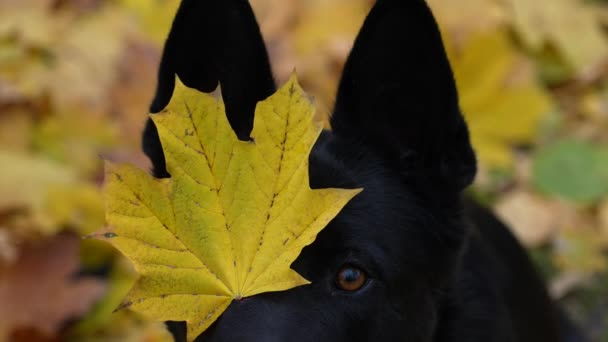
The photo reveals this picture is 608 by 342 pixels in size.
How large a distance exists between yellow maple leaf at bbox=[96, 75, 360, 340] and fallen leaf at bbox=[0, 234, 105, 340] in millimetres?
1599

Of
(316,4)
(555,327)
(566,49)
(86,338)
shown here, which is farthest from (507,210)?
(86,338)

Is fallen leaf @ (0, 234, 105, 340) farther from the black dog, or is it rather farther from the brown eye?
the brown eye

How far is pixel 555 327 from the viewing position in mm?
3500

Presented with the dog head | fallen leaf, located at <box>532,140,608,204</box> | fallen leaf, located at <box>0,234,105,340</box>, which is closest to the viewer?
the dog head

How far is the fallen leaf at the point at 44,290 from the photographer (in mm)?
3314

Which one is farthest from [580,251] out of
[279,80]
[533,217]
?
[279,80]

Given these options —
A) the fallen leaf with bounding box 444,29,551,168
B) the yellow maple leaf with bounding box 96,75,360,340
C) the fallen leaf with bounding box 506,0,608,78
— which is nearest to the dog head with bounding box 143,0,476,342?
the yellow maple leaf with bounding box 96,75,360,340

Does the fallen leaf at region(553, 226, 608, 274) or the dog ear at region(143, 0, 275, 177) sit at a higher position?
the dog ear at region(143, 0, 275, 177)

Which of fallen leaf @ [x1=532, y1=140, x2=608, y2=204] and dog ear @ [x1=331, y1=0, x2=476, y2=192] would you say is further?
fallen leaf @ [x1=532, y1=140, x2=608, y2=204]

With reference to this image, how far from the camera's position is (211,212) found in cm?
188

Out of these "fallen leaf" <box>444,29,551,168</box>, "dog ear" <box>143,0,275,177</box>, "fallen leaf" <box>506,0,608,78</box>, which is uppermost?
"fallen leaf" <box>506,0,608,78</box>

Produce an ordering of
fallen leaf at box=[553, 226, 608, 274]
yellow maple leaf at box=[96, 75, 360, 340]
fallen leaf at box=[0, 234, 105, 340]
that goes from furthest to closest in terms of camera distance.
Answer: fallen leaf at box=[553, 226, 608, 274] < fallen leaf at box=[0, 234, 105, 340] < yellow maple leaf at box=[96, 75, 360, 340]

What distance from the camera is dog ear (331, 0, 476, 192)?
7.39 ft

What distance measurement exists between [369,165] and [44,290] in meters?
1.62
